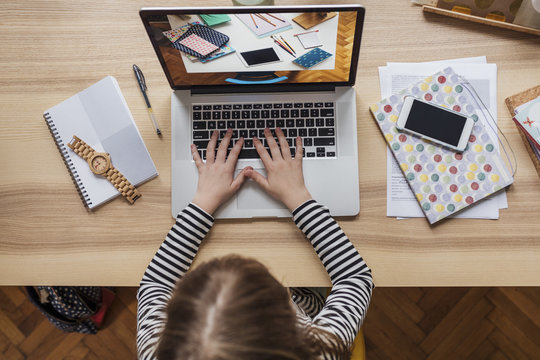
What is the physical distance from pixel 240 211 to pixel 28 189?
0.45m

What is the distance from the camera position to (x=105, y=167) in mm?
787

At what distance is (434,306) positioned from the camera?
130 centimetres

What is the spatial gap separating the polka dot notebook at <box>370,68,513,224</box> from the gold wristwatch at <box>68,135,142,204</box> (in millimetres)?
526

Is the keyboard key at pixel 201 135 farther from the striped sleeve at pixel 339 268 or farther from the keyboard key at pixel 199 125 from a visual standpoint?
the striped sleeve at pixel 339 268

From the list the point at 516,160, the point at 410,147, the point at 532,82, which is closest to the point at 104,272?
the point at 410,147

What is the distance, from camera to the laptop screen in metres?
0.63

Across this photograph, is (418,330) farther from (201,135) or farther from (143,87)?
(143,87)

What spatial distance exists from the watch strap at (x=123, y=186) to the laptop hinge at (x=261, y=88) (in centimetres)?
23

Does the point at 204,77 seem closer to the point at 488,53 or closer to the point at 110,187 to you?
the point at 110,187

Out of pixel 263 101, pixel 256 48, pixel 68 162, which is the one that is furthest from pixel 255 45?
pixel 68 162

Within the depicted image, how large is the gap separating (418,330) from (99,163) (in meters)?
1.12

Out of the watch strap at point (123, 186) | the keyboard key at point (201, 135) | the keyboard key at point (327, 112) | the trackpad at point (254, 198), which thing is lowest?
the trackpad at point (254, 198)

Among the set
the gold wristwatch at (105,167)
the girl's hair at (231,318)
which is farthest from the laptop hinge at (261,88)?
the girl's hair at (231,318)

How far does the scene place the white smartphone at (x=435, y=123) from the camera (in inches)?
29.8
